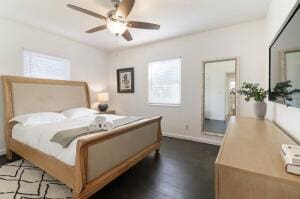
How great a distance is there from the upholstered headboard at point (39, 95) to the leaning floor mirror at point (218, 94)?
3159 mm

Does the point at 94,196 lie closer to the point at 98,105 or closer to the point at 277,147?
the point at 277,147

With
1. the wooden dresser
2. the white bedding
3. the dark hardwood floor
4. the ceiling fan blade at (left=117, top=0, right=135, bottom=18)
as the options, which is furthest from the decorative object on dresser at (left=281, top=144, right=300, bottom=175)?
the ceiling fan blade at (left=117, top=0, right=135, bottom=18)

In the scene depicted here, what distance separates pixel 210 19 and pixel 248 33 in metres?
0.84

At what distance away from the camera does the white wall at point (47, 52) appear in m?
3.08

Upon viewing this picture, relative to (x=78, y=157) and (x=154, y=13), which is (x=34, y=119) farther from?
(x=154, y=13)

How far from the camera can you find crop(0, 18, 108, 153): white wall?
10.1 feet

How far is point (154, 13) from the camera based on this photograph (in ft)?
9.27

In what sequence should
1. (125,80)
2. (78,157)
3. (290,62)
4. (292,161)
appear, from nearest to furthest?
(292,161), (290,62), (78,157), (125,80)

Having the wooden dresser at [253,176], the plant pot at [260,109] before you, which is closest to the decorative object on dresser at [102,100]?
the plant pot at [260,109]

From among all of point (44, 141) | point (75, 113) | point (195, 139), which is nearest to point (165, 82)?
point (195, 139)

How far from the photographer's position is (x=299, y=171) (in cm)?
78

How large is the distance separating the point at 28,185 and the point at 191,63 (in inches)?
149

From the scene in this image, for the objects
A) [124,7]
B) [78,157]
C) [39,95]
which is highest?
[124,7]

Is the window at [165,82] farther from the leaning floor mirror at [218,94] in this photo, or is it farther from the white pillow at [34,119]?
the white pillow at [34,119]
